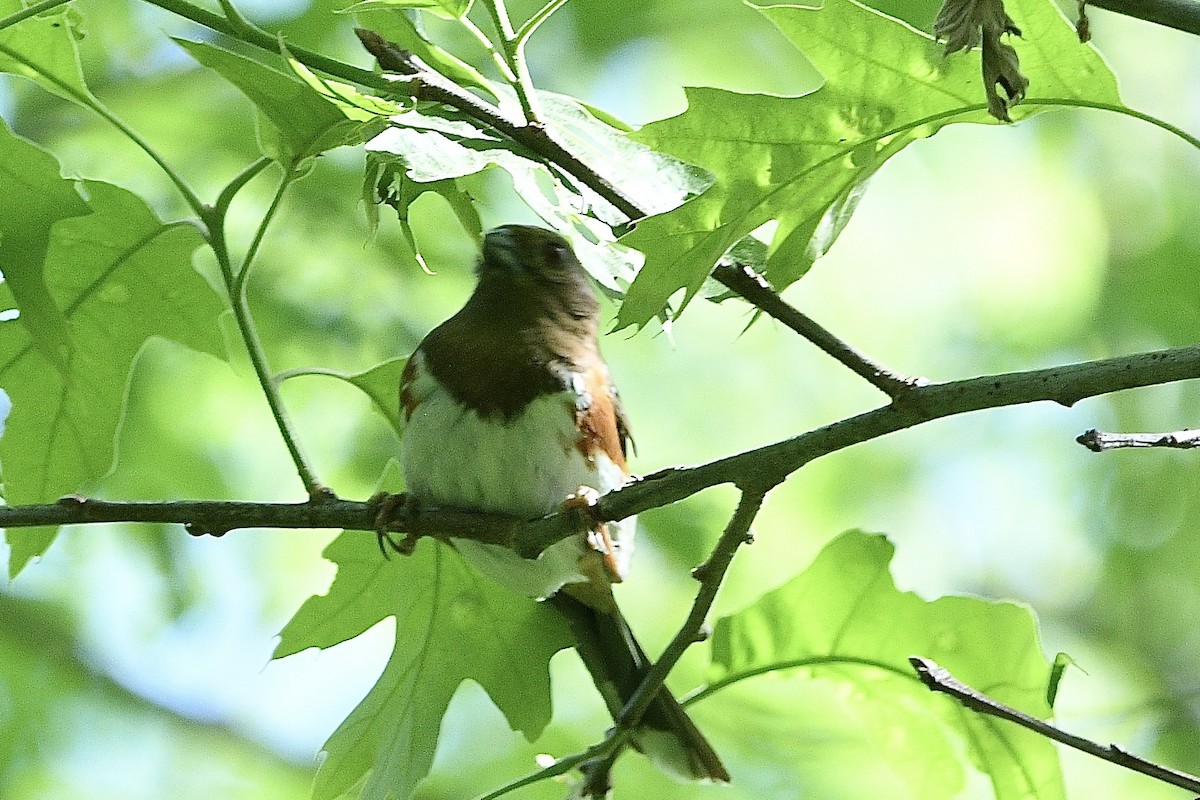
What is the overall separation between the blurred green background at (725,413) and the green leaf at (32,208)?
2.31 metres

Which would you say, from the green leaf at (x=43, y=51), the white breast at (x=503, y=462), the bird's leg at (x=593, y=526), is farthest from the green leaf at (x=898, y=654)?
the green leaf at (x=43, y=51)

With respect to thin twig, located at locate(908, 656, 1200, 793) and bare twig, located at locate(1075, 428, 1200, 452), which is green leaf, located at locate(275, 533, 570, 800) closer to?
thin twig, located at locate(908, 656, 1200, 793)

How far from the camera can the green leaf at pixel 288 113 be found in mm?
1814

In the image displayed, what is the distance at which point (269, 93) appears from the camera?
6.12 ft

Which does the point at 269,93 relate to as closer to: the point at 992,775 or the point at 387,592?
the point at 387,592

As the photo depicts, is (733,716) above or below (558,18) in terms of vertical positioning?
below

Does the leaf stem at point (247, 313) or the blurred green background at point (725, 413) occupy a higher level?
the blurred green background at point (725, 413)

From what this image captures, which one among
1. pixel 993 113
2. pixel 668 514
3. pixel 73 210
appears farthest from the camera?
pixel 668 514

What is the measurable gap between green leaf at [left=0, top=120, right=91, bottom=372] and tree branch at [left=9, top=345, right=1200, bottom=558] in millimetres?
355

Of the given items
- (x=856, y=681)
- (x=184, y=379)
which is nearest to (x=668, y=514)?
(x=184, y=379)

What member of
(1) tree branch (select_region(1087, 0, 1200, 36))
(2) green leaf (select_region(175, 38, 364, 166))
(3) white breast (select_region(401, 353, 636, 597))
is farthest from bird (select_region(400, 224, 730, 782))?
(1) tree branch (select_region(1087, 0, 1200, 36))

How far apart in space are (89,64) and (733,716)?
336 cm

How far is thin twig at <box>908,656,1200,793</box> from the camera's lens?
1.58 metres

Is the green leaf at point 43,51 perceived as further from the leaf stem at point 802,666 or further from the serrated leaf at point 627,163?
the leaf stem at point 802,666
